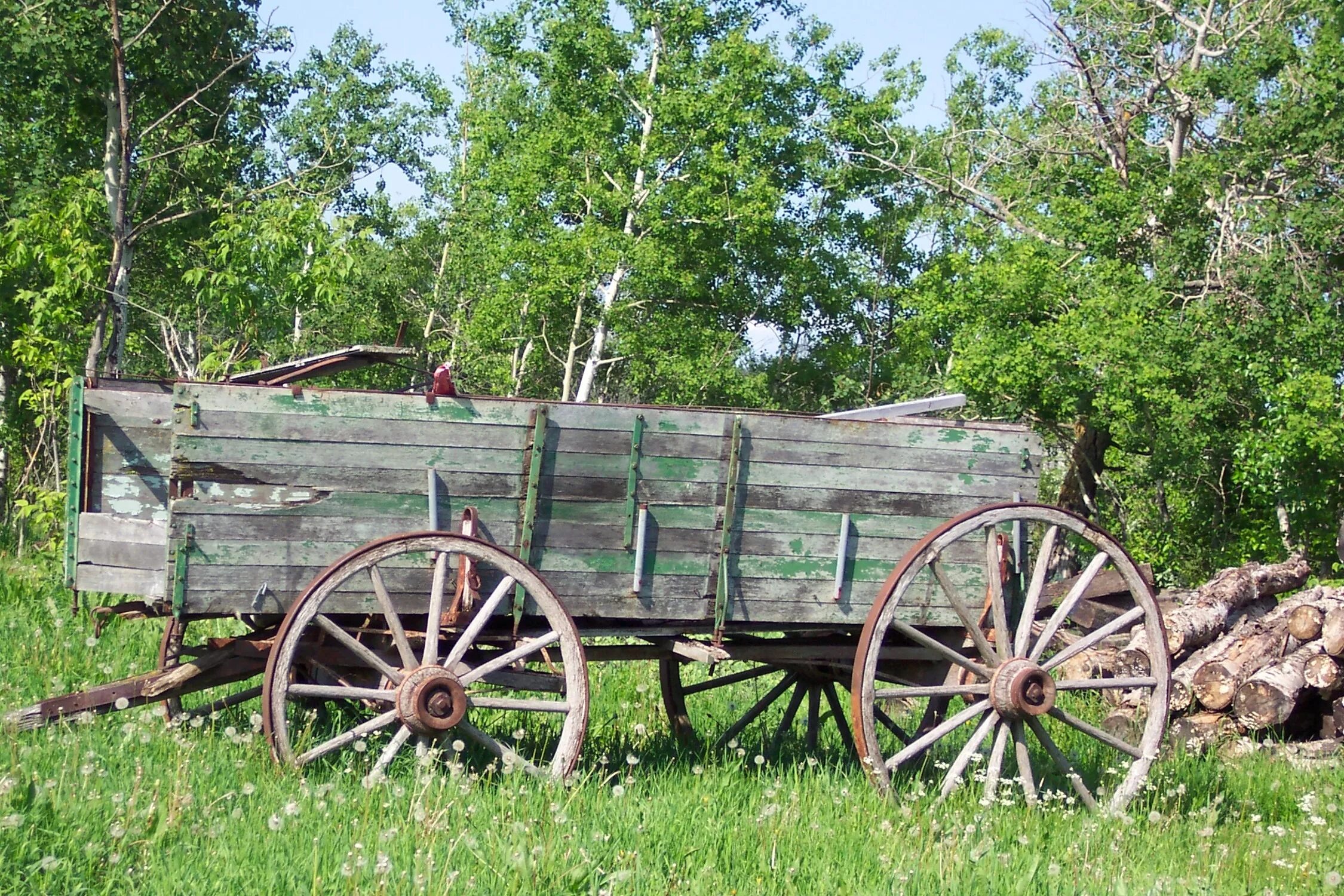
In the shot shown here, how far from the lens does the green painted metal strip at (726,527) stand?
4988 mm

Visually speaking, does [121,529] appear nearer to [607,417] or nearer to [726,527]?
[607,417]

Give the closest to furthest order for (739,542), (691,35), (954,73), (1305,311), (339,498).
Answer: (339,498) → (739,542) → (1305,311) → (691,35) → (954,73)

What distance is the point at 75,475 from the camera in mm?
4629

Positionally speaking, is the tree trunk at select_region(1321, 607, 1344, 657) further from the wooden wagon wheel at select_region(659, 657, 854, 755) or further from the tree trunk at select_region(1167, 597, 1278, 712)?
the wooden wagon wheel at select_region(659, 657, 854, 755)

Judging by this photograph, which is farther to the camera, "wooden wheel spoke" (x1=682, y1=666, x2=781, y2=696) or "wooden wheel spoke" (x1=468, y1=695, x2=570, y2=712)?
"wooden wheel spoke" (x1=682, y1=666, x2=781, y2=696)

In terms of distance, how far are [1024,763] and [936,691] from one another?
1.61 ft

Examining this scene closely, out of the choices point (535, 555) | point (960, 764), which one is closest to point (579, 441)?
point (535, 555)

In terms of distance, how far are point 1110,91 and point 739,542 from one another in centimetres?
1991

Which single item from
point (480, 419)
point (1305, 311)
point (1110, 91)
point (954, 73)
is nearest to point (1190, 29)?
point (1110, 91)

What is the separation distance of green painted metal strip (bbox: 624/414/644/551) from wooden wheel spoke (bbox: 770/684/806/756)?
5.95 ft

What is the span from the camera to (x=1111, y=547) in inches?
205

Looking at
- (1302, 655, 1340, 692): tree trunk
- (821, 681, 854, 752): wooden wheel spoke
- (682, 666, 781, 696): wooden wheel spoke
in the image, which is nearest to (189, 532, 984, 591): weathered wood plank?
(682, 666, 781, 696): wooden wheel spoke

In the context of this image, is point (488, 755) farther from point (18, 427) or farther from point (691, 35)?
point (691, 35)

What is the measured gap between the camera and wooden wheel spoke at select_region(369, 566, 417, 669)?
442 cm
